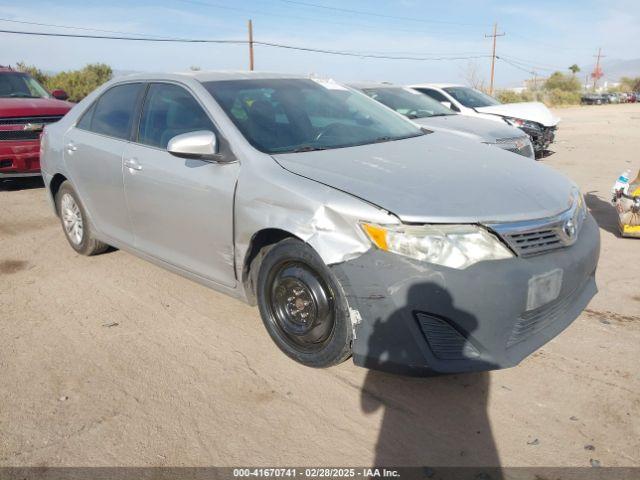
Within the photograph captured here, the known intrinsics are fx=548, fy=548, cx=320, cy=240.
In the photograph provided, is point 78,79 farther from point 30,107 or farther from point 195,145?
point 195,145

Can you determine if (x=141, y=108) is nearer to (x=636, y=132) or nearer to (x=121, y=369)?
(x=121, y=369)

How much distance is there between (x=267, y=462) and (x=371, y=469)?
1.50ft

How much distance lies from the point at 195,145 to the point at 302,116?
881 mm

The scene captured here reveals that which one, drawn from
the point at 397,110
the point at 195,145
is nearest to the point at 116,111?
the point at 195,145

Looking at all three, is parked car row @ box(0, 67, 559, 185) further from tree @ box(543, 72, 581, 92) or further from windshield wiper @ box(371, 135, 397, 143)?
tree @ box(543, 72, 581, 92)

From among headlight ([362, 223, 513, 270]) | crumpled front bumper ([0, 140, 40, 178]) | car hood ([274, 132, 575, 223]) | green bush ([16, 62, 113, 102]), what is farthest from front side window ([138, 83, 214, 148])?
green bush ([16, 62, 113, 102])

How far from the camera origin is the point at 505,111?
10828 millimetres

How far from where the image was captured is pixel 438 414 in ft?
8.90

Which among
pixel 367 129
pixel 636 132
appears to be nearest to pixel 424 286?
pixel 367 129

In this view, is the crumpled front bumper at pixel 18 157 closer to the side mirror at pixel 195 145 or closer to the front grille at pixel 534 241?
the side mirror at pixel 195 145

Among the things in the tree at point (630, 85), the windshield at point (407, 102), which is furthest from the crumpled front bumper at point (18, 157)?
the tree at point (630, 85)

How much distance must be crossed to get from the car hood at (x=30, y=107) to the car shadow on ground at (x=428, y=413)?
23.7ft

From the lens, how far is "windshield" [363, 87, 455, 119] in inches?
341

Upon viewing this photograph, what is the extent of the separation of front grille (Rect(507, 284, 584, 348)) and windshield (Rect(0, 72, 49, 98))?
9043mm
